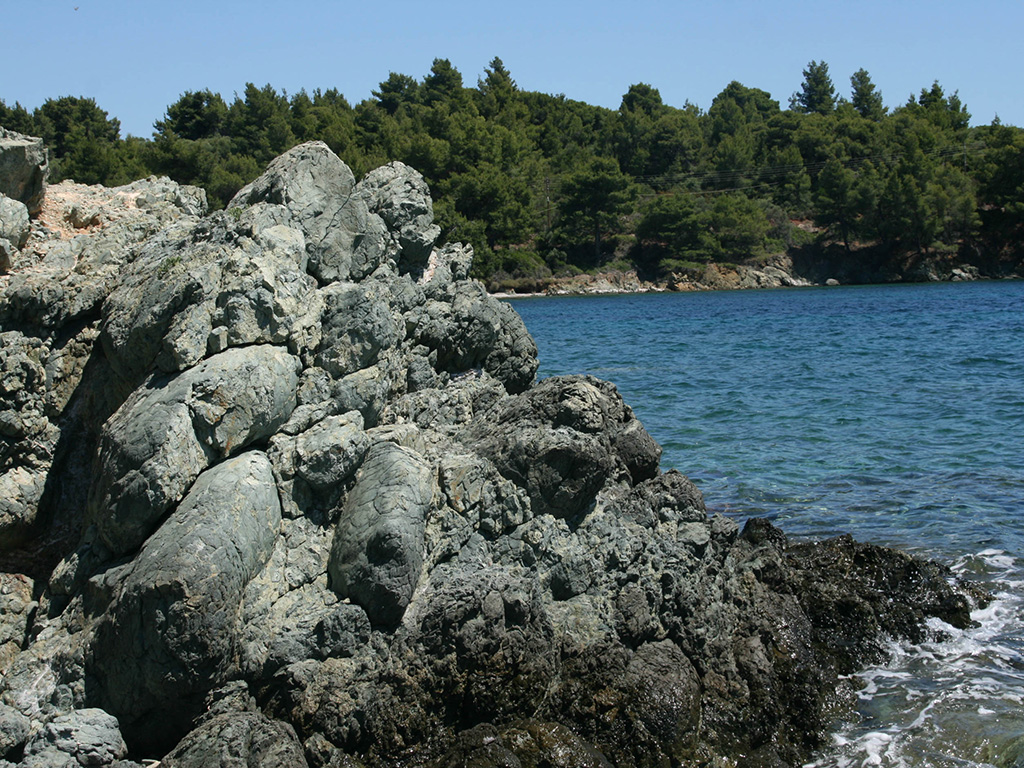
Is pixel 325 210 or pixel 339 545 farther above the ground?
pixel 325 210

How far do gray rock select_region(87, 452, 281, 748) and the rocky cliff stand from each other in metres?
0.02

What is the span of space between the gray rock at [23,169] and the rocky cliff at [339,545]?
66cm

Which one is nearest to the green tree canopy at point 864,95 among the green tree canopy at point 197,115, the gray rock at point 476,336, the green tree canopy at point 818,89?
the green tree canopy at point 818,89

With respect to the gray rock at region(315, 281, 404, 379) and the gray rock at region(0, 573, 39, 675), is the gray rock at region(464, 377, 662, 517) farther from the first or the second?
the gray rock at region(0, 573, 39, 675)

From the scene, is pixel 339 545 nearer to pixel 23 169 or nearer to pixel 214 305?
pixel 214 305

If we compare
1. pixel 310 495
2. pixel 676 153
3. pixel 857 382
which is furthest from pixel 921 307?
pixel 676 153

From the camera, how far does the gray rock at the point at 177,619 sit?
5.04 m

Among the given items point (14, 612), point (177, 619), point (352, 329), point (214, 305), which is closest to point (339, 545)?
point (177, 619)

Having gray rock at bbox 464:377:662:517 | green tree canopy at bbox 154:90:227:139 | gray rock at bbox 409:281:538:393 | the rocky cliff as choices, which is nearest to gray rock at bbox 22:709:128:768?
the rocky cliff

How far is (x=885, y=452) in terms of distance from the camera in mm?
14180

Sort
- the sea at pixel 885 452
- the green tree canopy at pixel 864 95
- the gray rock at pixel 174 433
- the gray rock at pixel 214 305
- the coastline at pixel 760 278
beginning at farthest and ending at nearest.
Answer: the green tree canopy at pixel 864 95 < the coastline at pixel 760 278 < the sea at pixel 885 452 < the gray rock at pixel 214 305 < the gray rock at pixel 174 433

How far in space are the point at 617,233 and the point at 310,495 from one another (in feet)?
250

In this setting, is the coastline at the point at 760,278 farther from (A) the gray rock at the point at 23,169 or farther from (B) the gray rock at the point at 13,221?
(B) the gray rock at the point at 13,221

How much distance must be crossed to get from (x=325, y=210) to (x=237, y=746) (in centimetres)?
443
